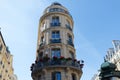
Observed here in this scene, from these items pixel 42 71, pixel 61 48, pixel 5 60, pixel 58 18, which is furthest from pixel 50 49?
pixel 5 60

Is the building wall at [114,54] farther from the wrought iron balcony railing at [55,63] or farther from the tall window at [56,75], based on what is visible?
the tall window at [56,75]

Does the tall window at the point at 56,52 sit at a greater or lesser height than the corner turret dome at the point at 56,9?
lesser

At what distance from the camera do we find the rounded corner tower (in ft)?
105

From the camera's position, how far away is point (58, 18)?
3878 centimetres

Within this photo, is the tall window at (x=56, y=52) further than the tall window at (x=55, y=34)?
No

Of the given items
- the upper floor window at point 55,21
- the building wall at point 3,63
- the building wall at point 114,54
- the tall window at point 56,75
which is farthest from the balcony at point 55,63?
the building wall at point 114,54

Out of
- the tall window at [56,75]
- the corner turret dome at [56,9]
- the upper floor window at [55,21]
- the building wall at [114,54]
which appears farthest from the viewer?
the building wall at [114,54]

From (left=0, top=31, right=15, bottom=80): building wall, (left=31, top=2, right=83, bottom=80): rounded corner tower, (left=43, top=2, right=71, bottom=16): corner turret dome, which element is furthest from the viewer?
(left=0, top=31, right=15, bottom=80): building wall

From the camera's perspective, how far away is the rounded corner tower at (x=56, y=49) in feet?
105

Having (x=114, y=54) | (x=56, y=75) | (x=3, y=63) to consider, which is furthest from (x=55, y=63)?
(x=114, y=54)

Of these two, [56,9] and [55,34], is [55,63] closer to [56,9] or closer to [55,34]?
[55,34]

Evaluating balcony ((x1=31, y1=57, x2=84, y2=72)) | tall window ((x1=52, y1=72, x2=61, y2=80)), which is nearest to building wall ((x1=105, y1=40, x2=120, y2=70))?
balcony ((x1=31, y1=57, x2=84, y2=72))

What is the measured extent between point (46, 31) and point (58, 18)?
3381mm

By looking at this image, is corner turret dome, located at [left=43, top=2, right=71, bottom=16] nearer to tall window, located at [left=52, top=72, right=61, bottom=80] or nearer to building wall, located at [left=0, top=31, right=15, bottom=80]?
tall window, located at [left=52, top=72, right=61, bottom=80]
